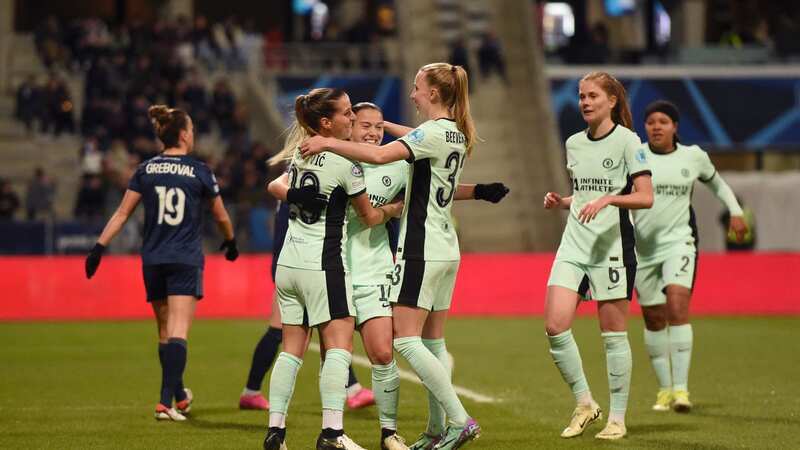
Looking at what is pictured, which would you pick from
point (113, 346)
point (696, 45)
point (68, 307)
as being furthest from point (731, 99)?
point (113, 346)

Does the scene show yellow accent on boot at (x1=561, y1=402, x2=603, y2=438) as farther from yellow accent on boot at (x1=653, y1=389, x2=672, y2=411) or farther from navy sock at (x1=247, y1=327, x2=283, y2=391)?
navy sock at (x1=247, y1=327, x2=283, y2=391)

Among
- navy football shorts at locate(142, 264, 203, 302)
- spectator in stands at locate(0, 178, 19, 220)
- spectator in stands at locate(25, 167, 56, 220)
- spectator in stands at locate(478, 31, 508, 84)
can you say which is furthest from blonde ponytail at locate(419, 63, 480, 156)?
spectator in stands at locate(478, 31, 508, 84)

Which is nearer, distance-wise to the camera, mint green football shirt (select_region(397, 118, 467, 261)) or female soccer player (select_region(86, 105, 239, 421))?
mint green football shirt (select_region(397, 118, 467, 261))

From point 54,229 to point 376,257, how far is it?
15389 millimetres

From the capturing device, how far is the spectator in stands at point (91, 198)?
24.0 m

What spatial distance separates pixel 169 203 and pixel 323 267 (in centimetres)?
249

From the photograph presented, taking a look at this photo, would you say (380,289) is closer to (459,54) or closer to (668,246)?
(668,246)

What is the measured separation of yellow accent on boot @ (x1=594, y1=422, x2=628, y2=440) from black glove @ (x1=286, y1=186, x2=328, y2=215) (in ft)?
7.97

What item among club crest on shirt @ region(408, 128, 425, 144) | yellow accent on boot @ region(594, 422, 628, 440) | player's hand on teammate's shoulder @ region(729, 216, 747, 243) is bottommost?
yellow accent on boot @ region(594, 422, 628, 440)

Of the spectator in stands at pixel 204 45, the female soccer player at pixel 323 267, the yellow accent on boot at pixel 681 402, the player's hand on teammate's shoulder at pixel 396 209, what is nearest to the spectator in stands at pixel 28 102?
the spectator in stands at pixel 204 45

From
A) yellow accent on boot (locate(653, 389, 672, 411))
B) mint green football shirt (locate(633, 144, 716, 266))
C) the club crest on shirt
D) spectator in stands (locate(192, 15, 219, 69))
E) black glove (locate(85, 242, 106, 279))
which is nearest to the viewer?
the club crest on shirt

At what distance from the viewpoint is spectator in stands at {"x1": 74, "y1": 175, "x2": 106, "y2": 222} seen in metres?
24.0

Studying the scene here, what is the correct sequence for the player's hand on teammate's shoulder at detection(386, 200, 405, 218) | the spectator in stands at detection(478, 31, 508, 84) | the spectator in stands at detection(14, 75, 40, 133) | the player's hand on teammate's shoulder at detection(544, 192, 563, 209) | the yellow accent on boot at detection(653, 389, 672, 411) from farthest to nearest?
the spectator in stands at detection(478, 31, 508, 84) → the spectator in stands at detection(14, 75, 40, 133) → the yellow accent on boot at detection(653, 389, 672, 411) → the player's hand on teammate's shoulder at detection(544, 192, 563, 209) → the player's hand on teammate's shoulder at detection(386, 200, 405, 218)

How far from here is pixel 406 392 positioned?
438 inches
